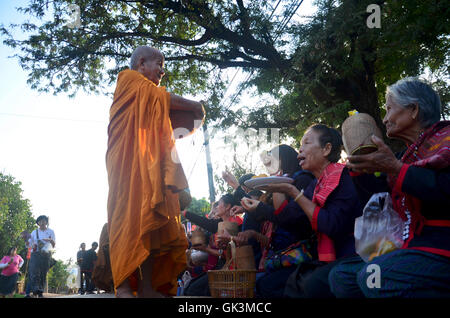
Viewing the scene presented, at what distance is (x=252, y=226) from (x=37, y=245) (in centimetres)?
707

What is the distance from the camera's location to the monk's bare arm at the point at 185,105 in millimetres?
2984

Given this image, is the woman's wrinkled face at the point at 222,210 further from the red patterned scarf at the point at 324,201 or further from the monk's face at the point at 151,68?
the red patterned scarf at the point at 324,201

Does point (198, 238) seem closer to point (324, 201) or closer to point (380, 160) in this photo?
point (324, 201)

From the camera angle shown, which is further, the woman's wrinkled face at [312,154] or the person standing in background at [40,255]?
the person standing in background at [40,255]

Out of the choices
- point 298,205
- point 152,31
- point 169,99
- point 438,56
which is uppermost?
point 152,31

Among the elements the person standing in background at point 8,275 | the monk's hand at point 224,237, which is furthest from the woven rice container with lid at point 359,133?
the person standing in background at point 8,275

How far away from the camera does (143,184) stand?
2.61m

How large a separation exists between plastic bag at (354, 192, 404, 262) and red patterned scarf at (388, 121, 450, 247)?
0.04 meters

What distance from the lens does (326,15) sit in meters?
6.73

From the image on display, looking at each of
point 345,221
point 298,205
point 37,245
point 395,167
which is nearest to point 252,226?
point 298,205

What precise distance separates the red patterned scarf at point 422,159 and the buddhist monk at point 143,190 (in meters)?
1.45

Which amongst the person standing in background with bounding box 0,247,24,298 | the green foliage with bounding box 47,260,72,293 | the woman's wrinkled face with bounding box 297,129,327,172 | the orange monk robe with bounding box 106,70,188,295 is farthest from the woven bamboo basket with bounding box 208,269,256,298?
the green foliage with bounding box 47,260,72,293
